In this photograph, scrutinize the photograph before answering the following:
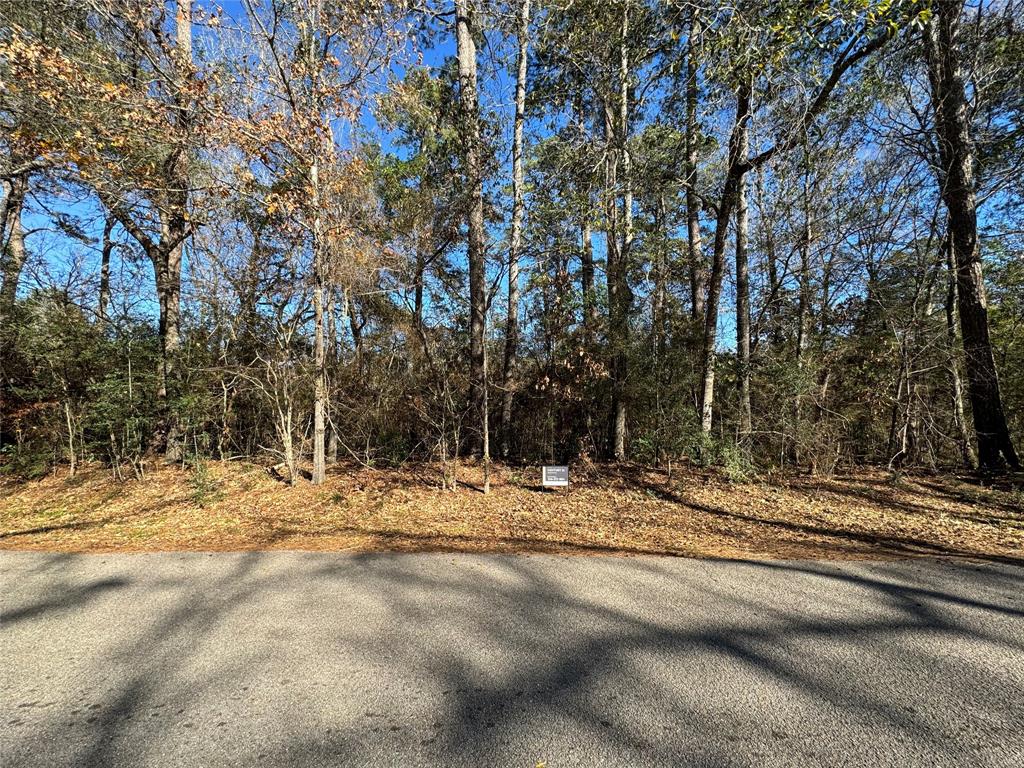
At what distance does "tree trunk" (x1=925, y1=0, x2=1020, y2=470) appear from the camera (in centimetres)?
854

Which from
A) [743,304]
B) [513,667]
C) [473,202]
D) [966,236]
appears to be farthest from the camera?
[743,304]

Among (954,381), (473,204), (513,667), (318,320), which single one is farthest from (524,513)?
(954,381)

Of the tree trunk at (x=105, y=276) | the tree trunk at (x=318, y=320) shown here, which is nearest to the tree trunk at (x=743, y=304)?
the tree trunk at (x=318, y=320)

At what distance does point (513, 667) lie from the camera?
8.41 feet

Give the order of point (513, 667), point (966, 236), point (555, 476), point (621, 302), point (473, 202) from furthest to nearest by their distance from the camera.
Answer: point (473, 202) → point (621, 302) → point (966, 236) → point (555, 476) → point (513, 667)

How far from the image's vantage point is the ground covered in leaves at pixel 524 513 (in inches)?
205

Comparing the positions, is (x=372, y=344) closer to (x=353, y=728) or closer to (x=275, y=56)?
(x=275, y=56)

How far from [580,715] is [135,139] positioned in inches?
389

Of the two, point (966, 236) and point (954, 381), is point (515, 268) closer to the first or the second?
point (966, 236)

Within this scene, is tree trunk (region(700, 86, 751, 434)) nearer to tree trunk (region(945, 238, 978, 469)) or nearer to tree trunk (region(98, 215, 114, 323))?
tree trunk (region(945, 238, 978, 469))

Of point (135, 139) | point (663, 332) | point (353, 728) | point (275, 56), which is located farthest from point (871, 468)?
point (135, 139)

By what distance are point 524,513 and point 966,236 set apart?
419 inches

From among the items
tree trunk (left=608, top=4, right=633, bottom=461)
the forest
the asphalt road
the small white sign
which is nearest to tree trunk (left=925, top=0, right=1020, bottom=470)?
the forest

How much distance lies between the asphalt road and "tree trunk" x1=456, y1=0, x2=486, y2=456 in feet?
20.5
